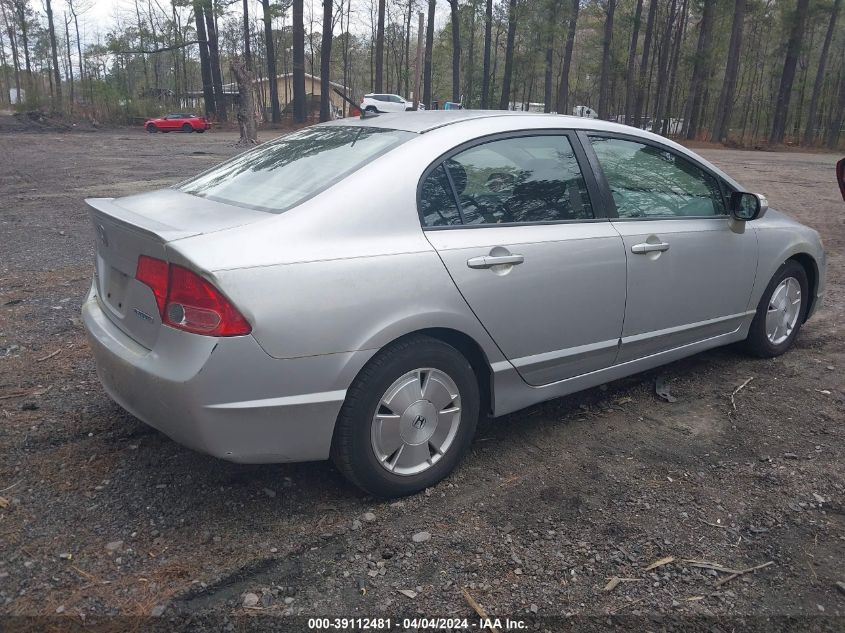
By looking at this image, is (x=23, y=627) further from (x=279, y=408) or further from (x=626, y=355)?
(x=626, y=355)

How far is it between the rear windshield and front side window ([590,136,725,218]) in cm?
122

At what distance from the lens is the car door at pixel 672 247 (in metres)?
3.77

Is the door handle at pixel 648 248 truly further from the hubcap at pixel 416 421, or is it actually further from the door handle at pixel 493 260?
the hubcap at pixel 416 421

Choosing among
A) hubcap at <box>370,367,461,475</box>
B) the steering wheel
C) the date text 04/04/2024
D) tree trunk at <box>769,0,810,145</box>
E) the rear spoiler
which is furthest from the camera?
tree trunk at <box>769,0,810,145</box>

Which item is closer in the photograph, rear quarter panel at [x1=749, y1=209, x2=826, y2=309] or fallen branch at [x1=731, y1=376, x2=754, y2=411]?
fallen branch at [x1=731, y1=376, x2=754, y2=411]

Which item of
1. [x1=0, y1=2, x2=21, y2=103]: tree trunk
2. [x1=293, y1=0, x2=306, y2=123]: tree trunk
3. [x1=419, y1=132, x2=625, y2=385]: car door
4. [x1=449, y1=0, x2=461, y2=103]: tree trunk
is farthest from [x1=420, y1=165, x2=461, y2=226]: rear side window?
[x1=0, y1=2, x2=21, y2=103]: tree trunk

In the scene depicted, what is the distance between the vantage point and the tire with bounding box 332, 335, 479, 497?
279 centimetres

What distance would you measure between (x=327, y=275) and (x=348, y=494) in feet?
3.30

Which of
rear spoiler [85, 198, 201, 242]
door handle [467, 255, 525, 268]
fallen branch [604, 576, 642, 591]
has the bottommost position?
fallen branch [604, 576, 642, 591]

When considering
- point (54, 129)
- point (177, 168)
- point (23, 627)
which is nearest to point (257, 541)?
point (23, 627)

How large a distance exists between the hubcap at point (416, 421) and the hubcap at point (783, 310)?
2.75m

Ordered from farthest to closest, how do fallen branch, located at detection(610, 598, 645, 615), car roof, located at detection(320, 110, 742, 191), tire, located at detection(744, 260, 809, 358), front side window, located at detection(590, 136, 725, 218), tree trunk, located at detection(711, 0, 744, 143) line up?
tree trunk, located at detection(711, 0, 744, 143) → tire, located at detection(744, 260, 809, 358) → front side window, located at detection(590, 136, 725, 218) → car roof, located at detection(320, 110, 742, 191) → fallen branch, located at detection(610, 598, 645, 615)

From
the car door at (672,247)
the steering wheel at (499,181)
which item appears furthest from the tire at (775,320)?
the steering wheel at (499,181)

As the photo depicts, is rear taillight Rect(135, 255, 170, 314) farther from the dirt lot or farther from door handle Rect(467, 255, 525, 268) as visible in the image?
door handle Rect(467, 255, 525, 268)
